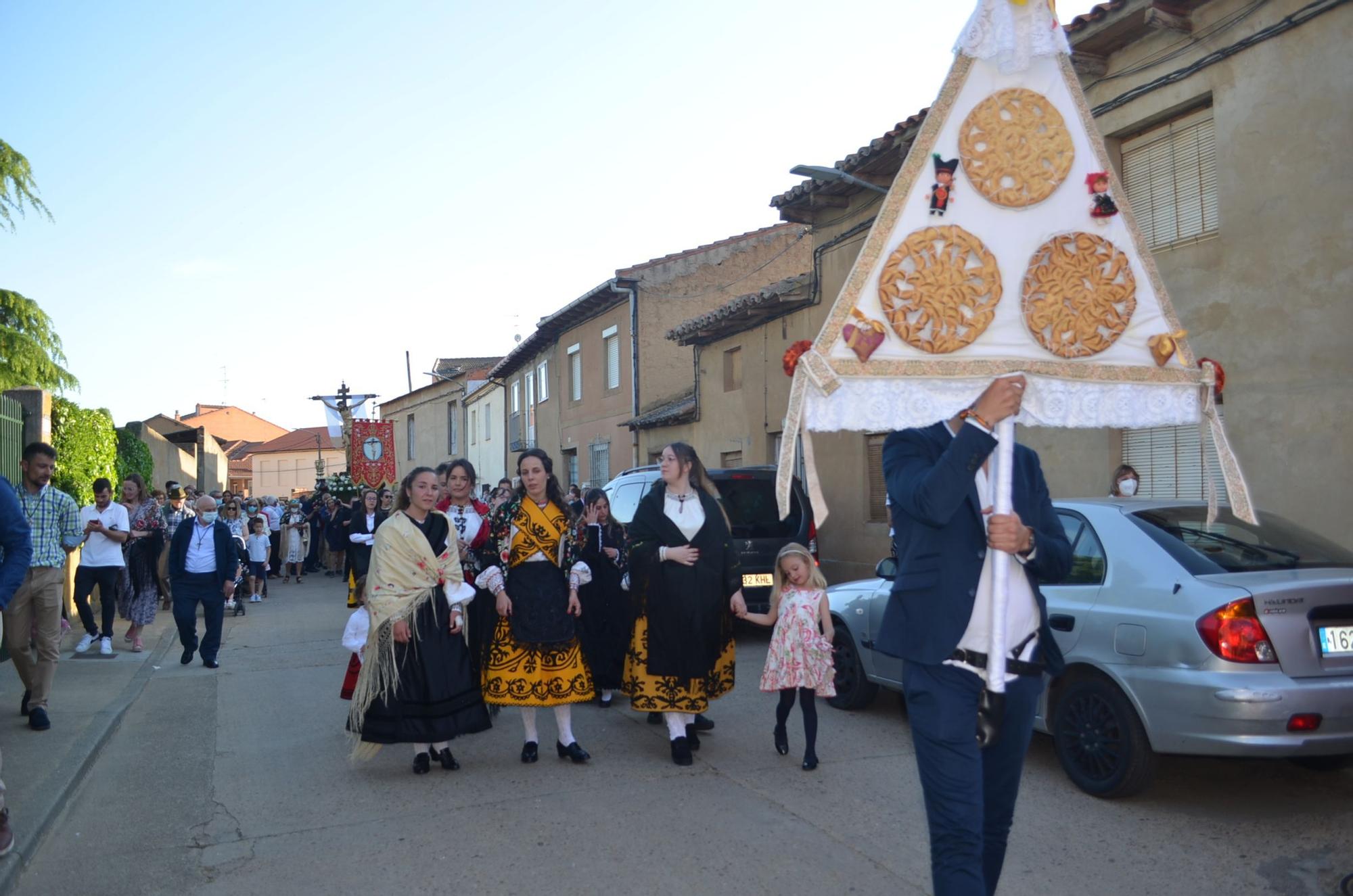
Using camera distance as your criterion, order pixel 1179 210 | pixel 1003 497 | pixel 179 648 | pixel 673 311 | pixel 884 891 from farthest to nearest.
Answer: pixel 673 311 < pixel 179 648 < pixel 1179 210 < pixel 884 891 < pixel 1003 497

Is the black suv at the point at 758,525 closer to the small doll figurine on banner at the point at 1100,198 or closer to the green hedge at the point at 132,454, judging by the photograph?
the small doll figurine on banner at the point at 1100,198

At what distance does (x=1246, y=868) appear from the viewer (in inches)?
181

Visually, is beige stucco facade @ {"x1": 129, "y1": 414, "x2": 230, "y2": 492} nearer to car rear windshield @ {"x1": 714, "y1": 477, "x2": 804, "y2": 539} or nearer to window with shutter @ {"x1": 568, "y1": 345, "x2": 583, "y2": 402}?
window with shutter @ {"x1": 568, "y1": 345, "x2": 583, "y2": 402}

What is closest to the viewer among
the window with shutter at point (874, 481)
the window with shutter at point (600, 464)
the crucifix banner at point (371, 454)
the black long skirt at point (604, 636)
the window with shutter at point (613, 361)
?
the black long skirt at point (604, 636)

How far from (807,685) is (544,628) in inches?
63.9

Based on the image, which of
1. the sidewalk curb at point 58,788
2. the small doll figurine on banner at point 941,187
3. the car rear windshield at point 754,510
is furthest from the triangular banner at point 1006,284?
the car rear windshield at point 754,510

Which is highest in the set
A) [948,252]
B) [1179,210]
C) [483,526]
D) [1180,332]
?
[1179,210]

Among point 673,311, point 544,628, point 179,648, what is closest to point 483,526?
point 544,628

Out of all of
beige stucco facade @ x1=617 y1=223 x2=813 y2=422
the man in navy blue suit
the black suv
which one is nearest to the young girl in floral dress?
the man in navy blue suit

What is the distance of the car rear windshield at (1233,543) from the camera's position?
5.27 meters

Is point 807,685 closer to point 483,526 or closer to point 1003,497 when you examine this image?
point 483,526

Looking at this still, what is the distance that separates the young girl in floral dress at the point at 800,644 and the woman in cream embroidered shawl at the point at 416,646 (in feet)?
5.86

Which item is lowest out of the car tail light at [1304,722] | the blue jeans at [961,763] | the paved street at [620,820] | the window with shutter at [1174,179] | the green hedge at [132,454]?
the paved street at [620,820]

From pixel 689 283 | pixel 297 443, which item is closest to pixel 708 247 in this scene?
pixel 689 283
